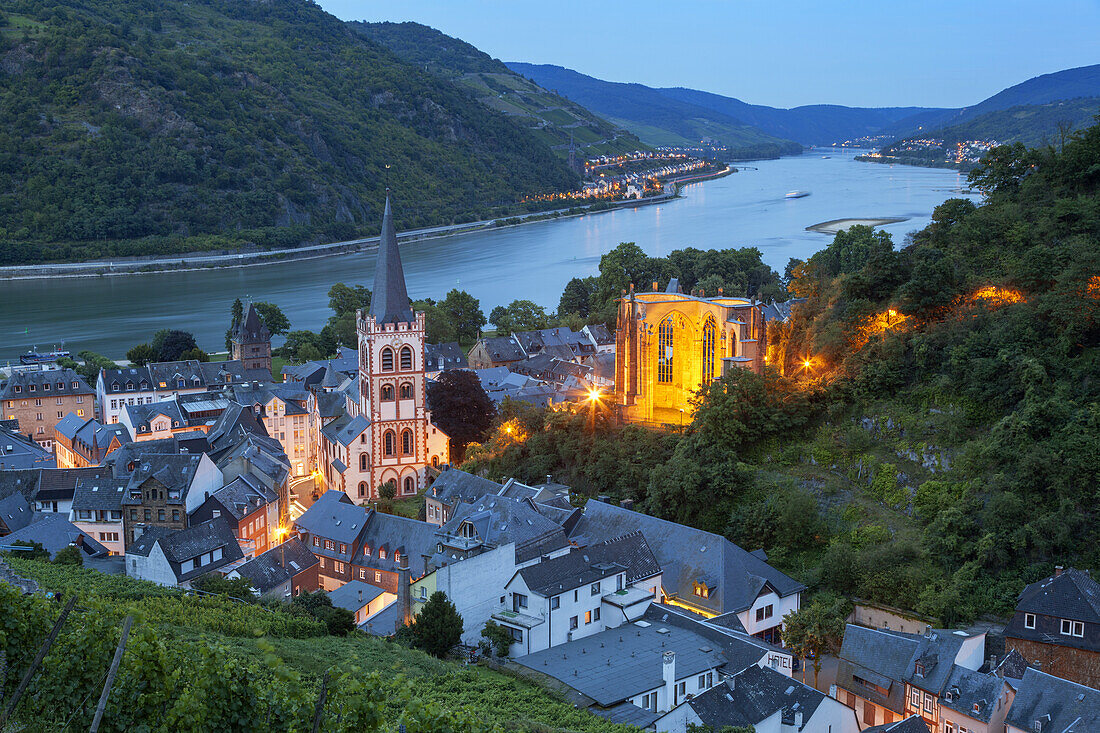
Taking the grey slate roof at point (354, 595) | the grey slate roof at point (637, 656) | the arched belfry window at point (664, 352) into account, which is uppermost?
the arched belfry window at point (664, 352)

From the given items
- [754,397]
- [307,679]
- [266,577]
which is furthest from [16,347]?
[307,679]

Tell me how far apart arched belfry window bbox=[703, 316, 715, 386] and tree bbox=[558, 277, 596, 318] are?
35.2m

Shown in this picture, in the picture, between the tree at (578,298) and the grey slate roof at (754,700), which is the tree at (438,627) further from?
the tree at (578,298)

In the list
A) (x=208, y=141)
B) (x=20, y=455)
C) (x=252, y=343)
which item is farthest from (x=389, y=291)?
(x=208, y=141)

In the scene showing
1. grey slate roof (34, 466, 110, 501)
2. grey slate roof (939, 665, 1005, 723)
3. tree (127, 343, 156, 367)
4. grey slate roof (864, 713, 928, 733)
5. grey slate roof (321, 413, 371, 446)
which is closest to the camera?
grey slate roof (864, 713, 928, 733)

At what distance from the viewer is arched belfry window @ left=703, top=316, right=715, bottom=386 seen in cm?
2884

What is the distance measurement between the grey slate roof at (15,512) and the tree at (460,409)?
13.2 meters

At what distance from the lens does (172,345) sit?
174ft

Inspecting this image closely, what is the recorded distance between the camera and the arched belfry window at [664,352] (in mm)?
29500

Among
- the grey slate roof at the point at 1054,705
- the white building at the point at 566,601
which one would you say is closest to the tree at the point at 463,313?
the white building at the point at 566,601

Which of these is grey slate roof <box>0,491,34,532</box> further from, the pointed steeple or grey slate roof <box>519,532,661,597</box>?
grey slate roof <box>519,532,661,597</box>

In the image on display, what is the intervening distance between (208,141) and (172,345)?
60347 mm

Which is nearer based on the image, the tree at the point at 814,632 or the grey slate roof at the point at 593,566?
the tree at the point at 814,632

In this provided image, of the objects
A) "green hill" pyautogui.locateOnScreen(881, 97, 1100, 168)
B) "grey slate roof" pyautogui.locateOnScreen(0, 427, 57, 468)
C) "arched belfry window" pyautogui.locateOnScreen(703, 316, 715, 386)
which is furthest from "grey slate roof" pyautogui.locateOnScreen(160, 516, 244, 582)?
"green hill" pyautogui.locateOnScreen(881, 97, 1100, 168)
